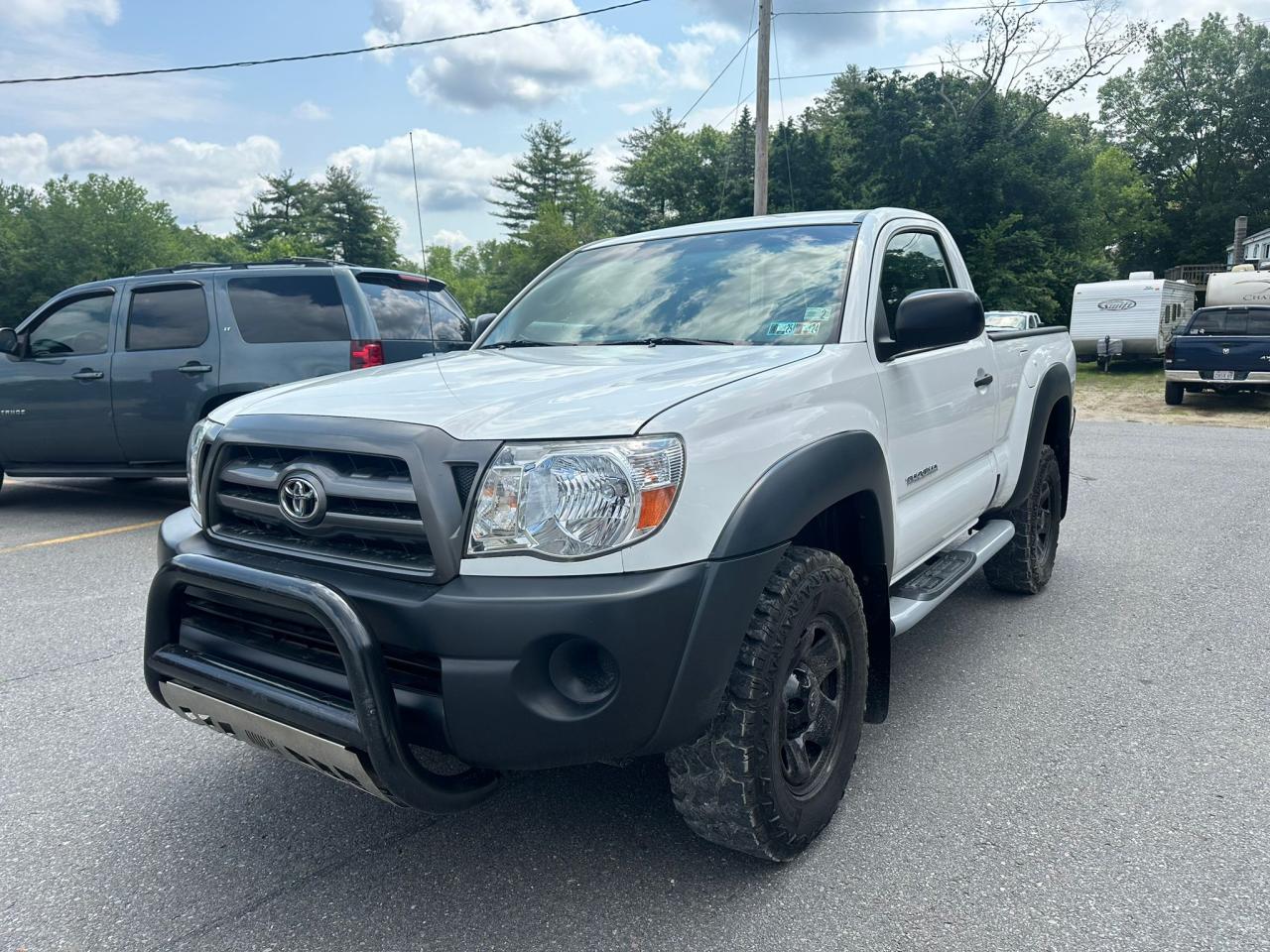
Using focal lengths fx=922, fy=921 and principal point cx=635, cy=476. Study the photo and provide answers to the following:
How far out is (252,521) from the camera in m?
2.51

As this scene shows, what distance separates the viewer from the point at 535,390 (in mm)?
2426

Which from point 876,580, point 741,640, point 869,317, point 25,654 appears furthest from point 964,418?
point 25,654

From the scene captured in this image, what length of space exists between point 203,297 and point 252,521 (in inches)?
212

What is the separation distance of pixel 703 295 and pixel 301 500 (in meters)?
1.67

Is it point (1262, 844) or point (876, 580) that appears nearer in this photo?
point (1262, 844)

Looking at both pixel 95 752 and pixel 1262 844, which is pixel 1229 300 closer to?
pixel 1262 844

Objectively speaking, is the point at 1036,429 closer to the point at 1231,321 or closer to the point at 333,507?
the point at 333,507

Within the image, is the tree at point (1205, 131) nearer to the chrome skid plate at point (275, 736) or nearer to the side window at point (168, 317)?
the side window at point (168, 317)

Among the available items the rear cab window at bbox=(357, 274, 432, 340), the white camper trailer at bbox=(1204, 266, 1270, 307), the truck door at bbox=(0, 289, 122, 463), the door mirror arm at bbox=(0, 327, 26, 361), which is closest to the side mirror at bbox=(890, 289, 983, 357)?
the rear cab window at bbox=(357, 274, 432, 340)

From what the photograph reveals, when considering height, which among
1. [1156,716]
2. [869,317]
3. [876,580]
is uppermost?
[869,317]

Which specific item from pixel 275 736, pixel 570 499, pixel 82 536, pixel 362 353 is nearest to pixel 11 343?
pixel 82 536

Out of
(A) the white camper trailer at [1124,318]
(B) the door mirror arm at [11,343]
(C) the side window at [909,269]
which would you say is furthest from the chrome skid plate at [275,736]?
(A) the white camper trailer at [1124,318]

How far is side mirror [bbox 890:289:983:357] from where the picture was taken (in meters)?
2.91

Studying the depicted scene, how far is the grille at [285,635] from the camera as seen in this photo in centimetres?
213
